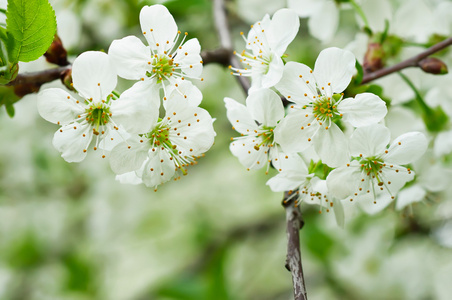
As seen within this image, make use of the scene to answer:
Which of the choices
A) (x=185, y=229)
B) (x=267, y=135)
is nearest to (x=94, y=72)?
(x=267, y=135)

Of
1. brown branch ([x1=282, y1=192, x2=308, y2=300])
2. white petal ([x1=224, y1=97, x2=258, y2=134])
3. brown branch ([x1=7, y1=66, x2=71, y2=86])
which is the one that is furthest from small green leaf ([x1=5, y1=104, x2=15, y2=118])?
brown branch ([x1=282, y1=192, x2=308, y2=300])

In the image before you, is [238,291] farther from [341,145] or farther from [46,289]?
[341,145]

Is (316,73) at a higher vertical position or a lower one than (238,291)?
higher

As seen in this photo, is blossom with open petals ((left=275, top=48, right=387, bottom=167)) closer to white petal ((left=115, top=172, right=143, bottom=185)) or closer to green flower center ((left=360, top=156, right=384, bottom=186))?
green flower center ((left=360, top=156, right=384, bottom=186))

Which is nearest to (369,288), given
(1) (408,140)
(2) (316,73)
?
(1) (408,140)

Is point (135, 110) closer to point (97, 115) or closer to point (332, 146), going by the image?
point (97, 115)

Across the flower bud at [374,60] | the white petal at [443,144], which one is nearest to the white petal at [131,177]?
the flower bud at [374,60]
